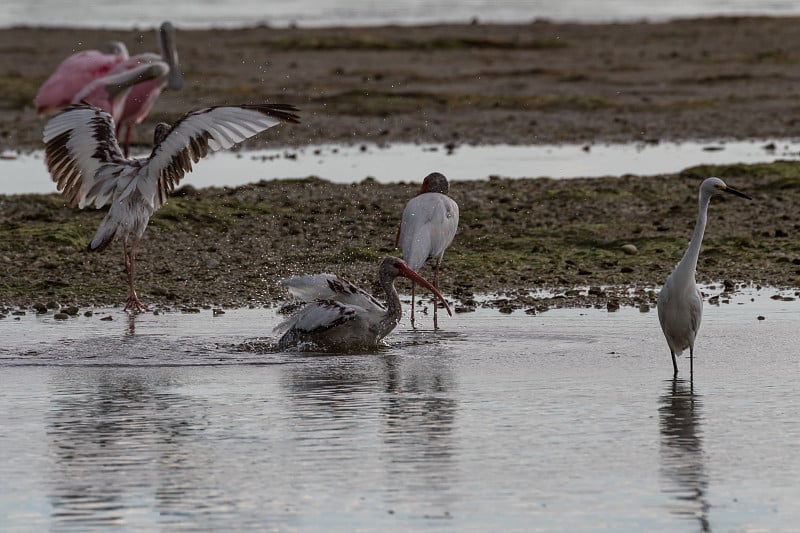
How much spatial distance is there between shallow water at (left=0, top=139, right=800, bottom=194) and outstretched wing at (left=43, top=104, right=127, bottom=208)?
4.99m

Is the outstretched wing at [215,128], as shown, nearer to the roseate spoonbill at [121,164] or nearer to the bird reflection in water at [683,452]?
the roseate spoonbill at [121,164]

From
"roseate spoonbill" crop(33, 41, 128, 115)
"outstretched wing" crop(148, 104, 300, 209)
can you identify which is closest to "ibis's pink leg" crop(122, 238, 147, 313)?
"outstretched wing" crop(148, 104, 300, 209)

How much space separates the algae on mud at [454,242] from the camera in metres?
12.2

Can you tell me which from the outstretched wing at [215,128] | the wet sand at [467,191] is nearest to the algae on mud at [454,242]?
the wet sand at [467,191]

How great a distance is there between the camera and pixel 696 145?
21250 millimetres

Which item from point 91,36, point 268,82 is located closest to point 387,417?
point 268,82

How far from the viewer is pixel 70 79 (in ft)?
65.2

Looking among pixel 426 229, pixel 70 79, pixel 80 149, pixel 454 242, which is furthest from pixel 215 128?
pixel 70 79

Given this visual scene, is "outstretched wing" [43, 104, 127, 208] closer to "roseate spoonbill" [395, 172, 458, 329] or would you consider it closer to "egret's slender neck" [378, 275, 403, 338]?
"roseate spoonbill" [395, 172, 458, 329]

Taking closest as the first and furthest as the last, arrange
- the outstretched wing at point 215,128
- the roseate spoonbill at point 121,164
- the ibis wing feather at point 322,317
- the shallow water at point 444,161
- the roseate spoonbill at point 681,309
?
the roseate spoonbill at point 681,309 → the ibis wing feather at point 322,317 → the outstretched wing at point 215,128 → the roseate spoonbill at point 121,164 → the shallow water at point 444,161

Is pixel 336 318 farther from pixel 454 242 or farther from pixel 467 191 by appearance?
pixel 467 191

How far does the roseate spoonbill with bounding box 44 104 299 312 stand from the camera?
1126 cm

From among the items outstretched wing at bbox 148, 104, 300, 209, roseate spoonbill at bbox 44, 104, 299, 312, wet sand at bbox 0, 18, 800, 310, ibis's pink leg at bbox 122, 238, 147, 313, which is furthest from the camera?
wet sand at bbox 0, 18, 800, 310

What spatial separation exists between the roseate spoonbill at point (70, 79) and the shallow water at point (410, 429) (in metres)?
9.46
